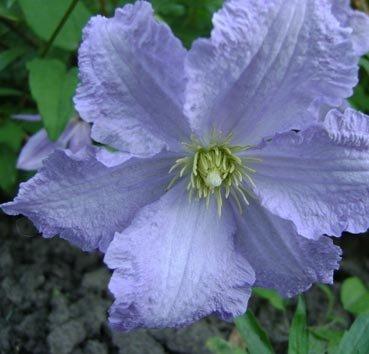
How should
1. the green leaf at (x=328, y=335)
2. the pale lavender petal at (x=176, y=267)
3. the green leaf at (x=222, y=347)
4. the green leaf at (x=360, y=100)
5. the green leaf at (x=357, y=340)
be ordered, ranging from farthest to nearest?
1. the green leaf at (x=360, y=100)
2. the green leaf at (x=328, y=335)
3. the green leaf at (x=222, y=347)
4. the green leaf at (x=357, y=340)
5. the pale lavender petal at (x=176, y=267)

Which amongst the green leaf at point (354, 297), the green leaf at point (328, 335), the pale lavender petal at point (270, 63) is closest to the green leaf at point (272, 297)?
the green leaf at point (328, 335)

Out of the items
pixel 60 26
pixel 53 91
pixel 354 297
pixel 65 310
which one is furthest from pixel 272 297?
pixel 60 26

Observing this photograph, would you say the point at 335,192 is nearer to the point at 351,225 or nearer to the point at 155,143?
the point at 351,225

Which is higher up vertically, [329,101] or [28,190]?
[329,101]

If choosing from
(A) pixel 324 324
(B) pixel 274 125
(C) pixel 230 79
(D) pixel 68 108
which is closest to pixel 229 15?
(C) pixel 230 79

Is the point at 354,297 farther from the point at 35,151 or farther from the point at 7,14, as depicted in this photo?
the point at 7,14

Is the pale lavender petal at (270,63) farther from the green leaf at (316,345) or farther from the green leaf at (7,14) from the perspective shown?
the green leaf at (7,14)
